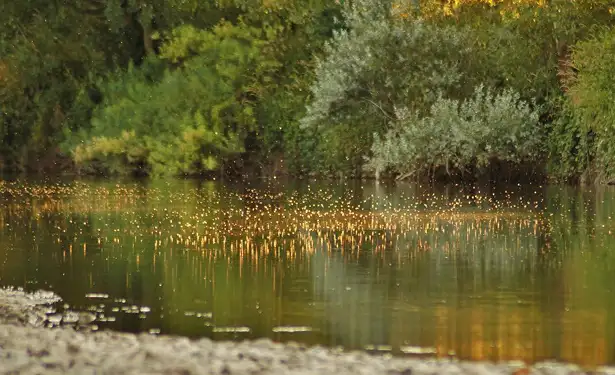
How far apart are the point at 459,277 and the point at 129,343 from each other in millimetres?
5522

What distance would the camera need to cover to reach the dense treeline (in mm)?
35844

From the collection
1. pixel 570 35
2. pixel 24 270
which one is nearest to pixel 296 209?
pixel 24 270

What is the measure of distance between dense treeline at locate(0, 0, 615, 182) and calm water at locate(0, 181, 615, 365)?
7.67m

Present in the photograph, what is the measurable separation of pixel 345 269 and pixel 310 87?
23.8 m

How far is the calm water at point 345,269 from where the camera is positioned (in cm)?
1084

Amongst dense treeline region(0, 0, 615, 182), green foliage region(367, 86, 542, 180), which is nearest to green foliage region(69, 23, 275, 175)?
dense treeline region(0, 0, 615, 182)

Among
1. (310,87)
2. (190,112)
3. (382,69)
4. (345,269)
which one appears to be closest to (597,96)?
(382,69)

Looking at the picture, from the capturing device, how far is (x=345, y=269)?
1541cm

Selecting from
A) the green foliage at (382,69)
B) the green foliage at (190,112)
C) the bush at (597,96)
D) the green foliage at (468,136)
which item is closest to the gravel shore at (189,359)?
the bush at (597,96)

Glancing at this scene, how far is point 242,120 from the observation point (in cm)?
4375

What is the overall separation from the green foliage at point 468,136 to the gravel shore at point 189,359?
84.8 feet

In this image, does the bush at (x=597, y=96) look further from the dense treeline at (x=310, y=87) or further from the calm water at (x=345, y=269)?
the calm water at (x=345, y=269)

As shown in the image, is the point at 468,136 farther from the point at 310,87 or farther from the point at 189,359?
the point at 189,359

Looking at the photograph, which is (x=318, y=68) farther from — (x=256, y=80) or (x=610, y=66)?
(x=610, y=66)
